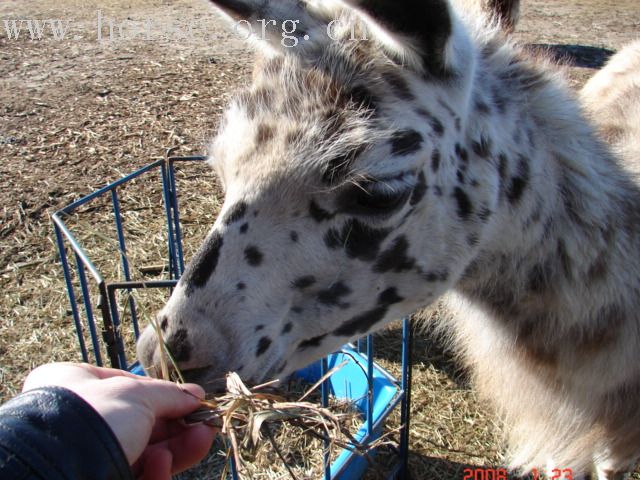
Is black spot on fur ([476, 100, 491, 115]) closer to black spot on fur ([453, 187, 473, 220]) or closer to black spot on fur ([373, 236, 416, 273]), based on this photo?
black spot on fur ([453, 187, 473, 220])

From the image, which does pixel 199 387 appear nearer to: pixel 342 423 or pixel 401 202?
pixel 342 423

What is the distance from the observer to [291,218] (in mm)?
1519

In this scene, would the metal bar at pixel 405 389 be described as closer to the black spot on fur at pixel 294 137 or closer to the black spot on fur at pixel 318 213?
the black spot on fur at pixel 318 213

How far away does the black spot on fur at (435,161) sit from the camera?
1612 mm

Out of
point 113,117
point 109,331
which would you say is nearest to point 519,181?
point 109,331

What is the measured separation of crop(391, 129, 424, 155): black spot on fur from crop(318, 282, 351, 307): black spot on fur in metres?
0.40

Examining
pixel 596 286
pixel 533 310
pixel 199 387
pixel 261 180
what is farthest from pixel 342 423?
pixel 596 286

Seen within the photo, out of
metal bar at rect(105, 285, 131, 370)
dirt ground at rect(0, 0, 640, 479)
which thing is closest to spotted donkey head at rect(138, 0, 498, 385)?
metal bar at rect(105, 285, 131, 370)

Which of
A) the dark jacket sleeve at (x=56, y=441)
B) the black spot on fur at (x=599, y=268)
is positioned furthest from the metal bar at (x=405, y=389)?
the dark jacket sleeve at (x=56, y=441)

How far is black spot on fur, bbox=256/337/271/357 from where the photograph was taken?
5.00 ft

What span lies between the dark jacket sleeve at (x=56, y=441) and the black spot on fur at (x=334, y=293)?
70cm

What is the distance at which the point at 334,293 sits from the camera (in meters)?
1.64

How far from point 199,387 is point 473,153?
3.30 feet

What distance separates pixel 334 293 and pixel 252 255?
27 centimetres
